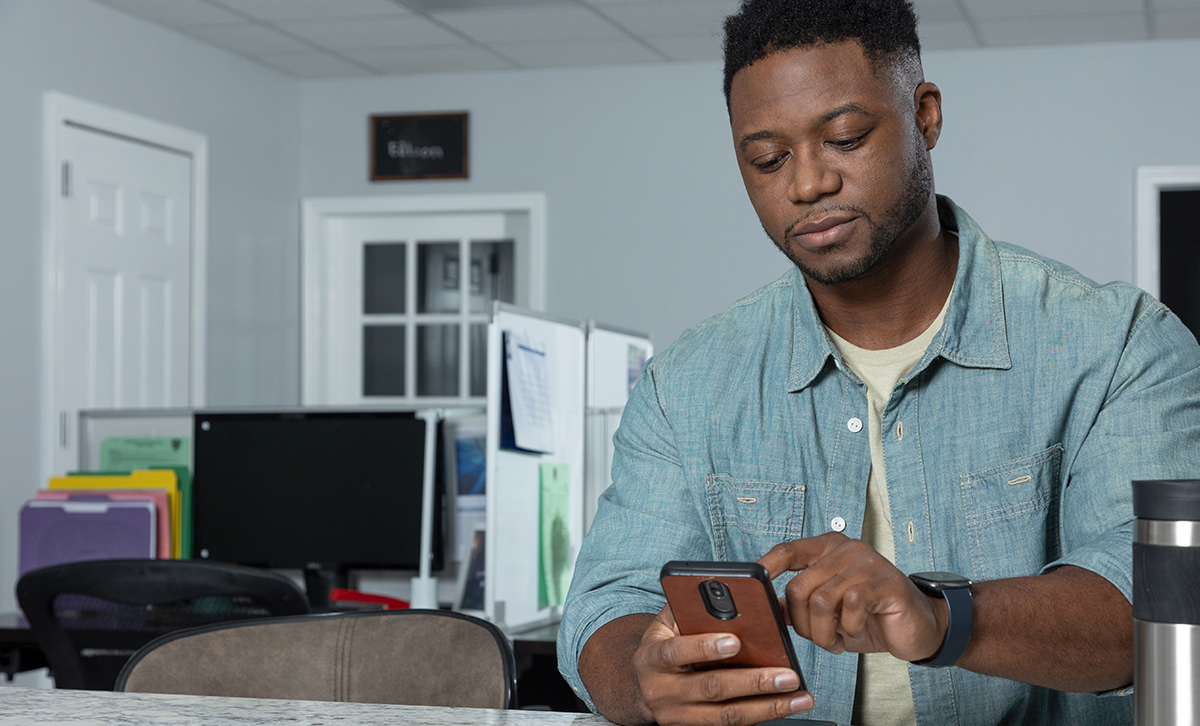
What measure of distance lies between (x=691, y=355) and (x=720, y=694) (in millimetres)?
472

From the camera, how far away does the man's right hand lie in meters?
0.88

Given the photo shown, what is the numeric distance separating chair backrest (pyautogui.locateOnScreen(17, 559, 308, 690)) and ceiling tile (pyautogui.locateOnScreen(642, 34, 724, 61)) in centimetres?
→ 322

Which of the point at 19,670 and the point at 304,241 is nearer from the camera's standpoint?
the point at 19,670

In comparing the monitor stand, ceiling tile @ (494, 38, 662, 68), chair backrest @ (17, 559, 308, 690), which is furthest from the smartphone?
ceiling tile @ (494, 38, 662, 68)

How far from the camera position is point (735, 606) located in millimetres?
841

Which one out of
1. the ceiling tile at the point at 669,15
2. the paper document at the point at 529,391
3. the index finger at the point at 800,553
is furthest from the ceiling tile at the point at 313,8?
the index finger at the point at 800,553

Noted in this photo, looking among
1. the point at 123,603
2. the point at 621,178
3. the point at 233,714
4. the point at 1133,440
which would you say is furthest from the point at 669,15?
the point at 233,714

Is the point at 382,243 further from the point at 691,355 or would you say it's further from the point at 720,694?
the point at 720,694

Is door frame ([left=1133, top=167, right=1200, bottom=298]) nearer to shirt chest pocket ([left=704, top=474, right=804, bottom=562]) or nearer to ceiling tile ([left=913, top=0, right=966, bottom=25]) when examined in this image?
ceiling tile ([left=913, top=0, right=966, bottom=25])

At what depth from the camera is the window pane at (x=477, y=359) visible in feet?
18.5

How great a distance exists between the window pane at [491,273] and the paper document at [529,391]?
2.79 meters

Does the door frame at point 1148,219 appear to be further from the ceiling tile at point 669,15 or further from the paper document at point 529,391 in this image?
the paper document at point 529,391

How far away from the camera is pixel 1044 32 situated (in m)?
4.89

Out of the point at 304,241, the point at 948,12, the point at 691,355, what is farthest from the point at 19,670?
the point at 948,12
